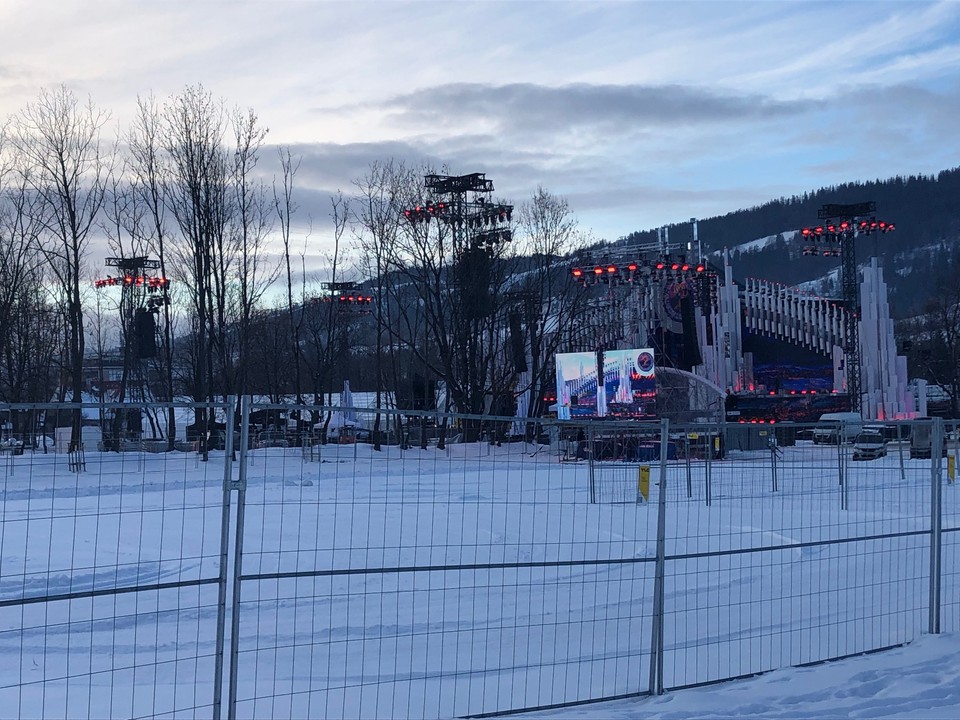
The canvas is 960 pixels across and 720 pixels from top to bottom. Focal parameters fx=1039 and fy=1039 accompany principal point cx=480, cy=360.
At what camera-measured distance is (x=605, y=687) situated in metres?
7.67

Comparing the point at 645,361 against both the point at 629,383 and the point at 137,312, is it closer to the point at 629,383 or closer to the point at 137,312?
the point at 629,383

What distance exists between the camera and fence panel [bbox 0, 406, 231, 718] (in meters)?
6.27

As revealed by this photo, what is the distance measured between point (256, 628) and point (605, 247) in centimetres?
4628

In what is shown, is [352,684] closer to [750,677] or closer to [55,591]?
[750,677]

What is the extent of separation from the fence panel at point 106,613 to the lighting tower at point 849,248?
52.2 m

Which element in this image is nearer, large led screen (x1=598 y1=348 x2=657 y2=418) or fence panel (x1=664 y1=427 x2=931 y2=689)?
fence panel (x1=664 y1=427 x2=931 y2=689)

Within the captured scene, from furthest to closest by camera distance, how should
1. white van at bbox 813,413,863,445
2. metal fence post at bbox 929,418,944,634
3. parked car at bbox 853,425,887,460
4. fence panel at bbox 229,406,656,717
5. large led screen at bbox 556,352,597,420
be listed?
large led screen at bbox 556,352,597,420 < parked car at bbox 853,425,887,460 < white van at bbox 813,413,863,445 < metal fence post at bbox 929,418,944,634 < fence panel at bbox 229,406,656,717

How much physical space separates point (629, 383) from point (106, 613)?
33660mm

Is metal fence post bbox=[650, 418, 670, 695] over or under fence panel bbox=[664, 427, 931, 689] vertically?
over

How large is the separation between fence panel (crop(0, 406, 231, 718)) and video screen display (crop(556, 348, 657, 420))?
95.7 feet

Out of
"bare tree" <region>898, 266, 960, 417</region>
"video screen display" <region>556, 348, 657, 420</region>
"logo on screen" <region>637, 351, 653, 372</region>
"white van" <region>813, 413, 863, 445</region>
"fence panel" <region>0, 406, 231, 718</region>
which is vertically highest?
"bare tree" <region>898, 266, 960, 417</region>

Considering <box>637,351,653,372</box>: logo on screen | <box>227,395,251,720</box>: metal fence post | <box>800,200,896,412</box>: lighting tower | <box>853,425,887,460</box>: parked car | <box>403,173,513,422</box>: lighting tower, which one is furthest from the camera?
<box>800,200,896,412</box>: lighting tower

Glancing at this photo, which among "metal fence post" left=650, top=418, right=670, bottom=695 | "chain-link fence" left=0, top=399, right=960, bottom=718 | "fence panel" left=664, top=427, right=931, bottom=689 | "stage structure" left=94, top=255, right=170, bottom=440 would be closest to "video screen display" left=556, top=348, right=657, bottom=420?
"stage structure" left=94, top=255, right=170, bottom=440

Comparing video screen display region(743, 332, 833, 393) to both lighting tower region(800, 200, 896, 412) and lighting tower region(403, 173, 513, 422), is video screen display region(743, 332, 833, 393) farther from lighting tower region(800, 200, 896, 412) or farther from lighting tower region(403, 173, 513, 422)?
lighting tower region(403, 173, 513, 422)
